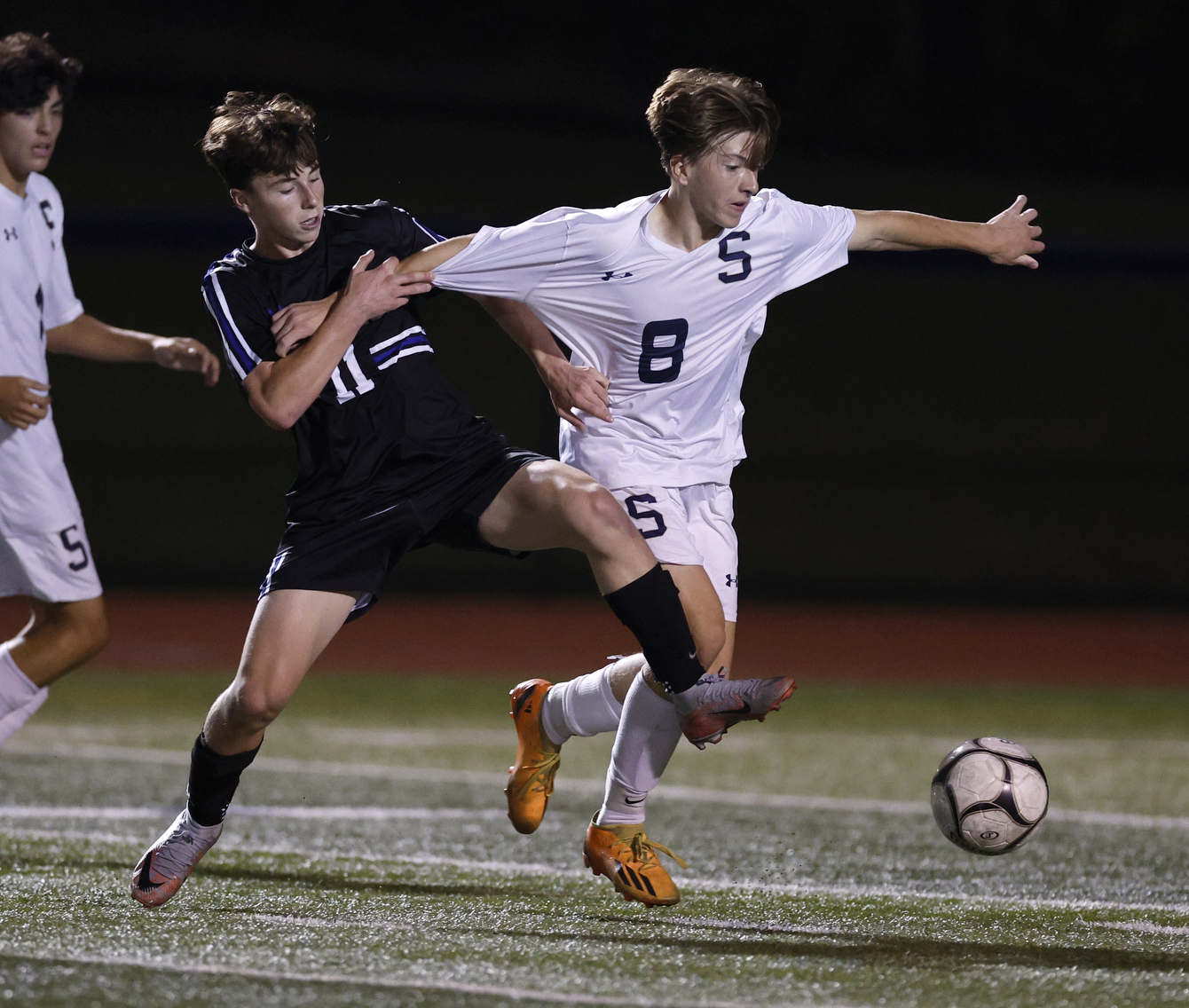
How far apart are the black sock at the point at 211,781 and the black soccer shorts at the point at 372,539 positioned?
1.38ft

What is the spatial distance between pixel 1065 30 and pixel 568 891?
56.4ft

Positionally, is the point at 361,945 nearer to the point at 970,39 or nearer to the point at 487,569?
the point at 487,569

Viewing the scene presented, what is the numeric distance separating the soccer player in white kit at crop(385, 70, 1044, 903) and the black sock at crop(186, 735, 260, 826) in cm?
92

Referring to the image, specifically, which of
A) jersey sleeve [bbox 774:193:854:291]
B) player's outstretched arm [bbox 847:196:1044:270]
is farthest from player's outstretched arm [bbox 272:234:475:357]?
player's outstretched arm [bbox 847:196:1044:270]

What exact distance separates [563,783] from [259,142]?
3235 mm

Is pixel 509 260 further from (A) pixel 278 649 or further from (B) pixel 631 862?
(B) pixel 631 862

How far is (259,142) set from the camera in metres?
3.65

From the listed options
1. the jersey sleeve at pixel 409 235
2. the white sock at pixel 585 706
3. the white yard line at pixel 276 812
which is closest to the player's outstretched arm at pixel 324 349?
the jersey sleeve at pixel 409 235

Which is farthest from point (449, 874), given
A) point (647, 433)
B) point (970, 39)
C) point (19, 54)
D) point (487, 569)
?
point (970, 39)

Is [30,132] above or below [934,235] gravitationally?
above

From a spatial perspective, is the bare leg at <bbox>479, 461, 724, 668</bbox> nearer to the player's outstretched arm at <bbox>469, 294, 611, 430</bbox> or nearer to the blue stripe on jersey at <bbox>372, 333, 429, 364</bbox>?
the player's outstretched arm at <bbox>469, 294, 611, 430</bbox>

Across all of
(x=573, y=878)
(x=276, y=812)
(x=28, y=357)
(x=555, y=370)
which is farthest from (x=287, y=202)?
(x=276, y=812)

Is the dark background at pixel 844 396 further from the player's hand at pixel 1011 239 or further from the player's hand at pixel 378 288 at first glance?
the player's hand at pixel 378 288

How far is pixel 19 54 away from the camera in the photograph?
4.04 meters
